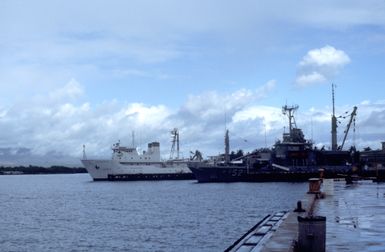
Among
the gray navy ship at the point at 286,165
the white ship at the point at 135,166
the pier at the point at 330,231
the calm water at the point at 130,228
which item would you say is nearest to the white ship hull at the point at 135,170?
the white ship at the point at 135,166

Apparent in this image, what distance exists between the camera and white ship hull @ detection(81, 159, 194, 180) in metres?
156

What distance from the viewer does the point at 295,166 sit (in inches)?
4995

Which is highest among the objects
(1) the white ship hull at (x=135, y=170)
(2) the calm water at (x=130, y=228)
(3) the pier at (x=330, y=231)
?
(1) the white ship hull at (x=135, y=170)

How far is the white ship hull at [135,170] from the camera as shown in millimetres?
156375

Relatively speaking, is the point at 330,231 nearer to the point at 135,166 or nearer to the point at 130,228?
the point at 130,228

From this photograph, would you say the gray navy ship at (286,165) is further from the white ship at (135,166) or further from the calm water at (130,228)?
the calm water at (130,228)

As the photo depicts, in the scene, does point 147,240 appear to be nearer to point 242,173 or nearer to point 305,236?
point 305,236

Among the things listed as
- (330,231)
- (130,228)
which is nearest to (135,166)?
(130,228)

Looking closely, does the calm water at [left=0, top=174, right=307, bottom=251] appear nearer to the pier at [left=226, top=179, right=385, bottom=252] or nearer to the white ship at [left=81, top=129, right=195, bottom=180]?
the pier at [left=226, top=179, right=385, bottom=252]

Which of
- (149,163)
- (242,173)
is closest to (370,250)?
(242,173)

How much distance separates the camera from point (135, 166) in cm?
15862

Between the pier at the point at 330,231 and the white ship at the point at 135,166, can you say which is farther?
the white ship at the point at 135,166

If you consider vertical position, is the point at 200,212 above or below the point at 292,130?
below

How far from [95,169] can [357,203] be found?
444 feet
